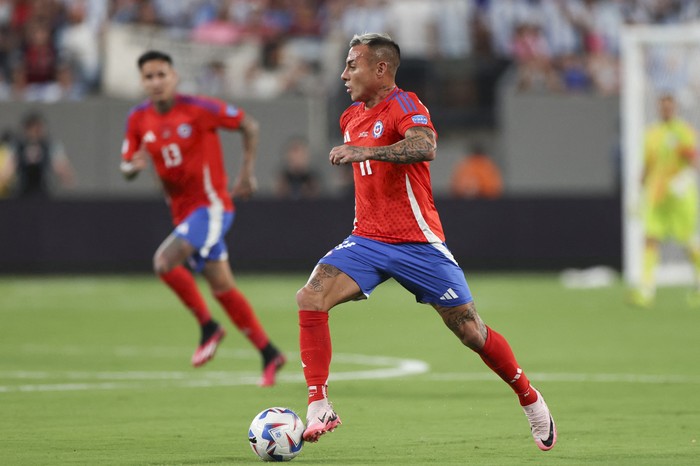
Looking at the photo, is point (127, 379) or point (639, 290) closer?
point (127, 379)

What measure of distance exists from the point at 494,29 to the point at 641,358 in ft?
44.7

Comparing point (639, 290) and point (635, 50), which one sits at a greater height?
point (635, 50)

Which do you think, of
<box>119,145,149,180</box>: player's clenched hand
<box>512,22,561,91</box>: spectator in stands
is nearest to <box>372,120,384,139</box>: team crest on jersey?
<box>119,145,149,180</box>: player's clenched hand

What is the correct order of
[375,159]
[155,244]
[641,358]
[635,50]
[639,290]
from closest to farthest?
[375,159] < [641,358] < [639,290] < [635,50] < [155,244]

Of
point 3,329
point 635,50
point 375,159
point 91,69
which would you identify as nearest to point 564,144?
point 635,50

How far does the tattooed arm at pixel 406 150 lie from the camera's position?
722 centimetres

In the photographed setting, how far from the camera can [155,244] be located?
885 inches

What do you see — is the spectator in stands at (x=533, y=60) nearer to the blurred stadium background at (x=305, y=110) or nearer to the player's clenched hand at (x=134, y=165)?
the blurred stadium background at (x=305, y=110)

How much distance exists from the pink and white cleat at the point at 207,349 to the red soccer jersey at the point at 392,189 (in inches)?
139

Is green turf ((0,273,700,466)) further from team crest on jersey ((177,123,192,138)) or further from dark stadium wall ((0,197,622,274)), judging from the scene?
dark stadium wall ((0,197,622,274))

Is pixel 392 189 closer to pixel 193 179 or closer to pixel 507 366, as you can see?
pixel 507 366

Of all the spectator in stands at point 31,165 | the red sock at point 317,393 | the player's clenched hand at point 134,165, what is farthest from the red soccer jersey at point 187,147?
the spectator in stands at point 31,165

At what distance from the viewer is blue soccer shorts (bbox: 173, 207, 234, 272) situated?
436 inches

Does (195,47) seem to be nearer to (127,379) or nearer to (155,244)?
(155,244)
